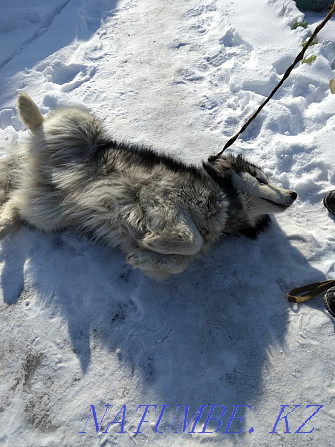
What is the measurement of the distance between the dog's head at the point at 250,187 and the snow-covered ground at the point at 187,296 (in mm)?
339

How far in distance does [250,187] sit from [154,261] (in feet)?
3.93

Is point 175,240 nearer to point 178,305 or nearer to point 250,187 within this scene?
point 178,305

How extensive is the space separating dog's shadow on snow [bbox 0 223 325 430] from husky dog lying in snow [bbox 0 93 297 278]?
Answer: 195 millimetres

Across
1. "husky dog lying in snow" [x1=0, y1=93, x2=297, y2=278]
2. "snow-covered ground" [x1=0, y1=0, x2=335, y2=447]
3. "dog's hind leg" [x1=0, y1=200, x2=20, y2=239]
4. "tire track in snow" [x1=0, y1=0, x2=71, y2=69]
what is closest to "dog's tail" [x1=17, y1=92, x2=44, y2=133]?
"husky dog lying in snow" [x1=0, y1=93, x2=297, y2=278]

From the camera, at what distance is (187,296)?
9.79 feet

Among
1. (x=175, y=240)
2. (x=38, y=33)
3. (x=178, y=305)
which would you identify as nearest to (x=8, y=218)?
(x=175, y=240)

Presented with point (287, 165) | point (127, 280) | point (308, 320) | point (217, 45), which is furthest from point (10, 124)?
point (308, 320)

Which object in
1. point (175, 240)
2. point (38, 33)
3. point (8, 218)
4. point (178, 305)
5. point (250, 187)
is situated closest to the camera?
point (175, 240)

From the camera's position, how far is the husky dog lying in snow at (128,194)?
284 centimetres

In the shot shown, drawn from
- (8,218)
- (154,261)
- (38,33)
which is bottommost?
(154,261)

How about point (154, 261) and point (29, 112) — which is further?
point (29, 112)

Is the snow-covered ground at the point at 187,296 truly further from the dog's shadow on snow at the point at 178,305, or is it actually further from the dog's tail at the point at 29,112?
the dog's tail at the point at 29,112

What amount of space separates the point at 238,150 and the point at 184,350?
7.80 feet

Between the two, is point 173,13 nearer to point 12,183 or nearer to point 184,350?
point 12,183
